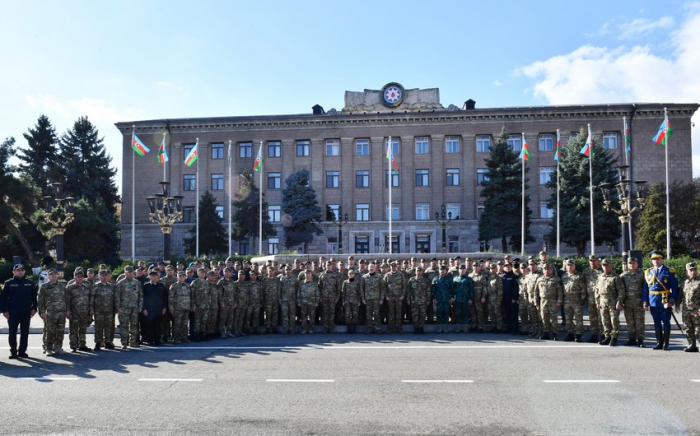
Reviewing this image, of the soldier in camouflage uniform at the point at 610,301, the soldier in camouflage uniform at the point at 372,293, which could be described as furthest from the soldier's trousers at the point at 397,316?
the soldier in camouflage uniform at the point at 610,301

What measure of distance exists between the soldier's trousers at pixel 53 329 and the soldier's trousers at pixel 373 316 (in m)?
7.34

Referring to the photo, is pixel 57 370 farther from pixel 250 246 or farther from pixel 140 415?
pixel 250 246

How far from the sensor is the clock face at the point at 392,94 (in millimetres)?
54156

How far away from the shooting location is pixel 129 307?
1301 centimetres

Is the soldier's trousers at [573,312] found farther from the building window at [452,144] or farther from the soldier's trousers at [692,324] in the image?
the building window at [452,144]

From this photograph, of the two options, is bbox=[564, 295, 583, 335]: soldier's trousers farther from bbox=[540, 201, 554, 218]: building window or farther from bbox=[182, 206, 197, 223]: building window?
bbox=[182, 206, 197, 223]: building window

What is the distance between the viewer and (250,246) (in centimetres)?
5369

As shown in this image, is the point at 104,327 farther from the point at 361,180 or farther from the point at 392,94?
the point at 392,94

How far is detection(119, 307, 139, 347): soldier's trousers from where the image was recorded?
42.5ft

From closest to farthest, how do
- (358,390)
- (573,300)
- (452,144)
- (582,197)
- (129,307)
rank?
(358,390) < (129,307) < (573,300) < (582,197) < (452,144)

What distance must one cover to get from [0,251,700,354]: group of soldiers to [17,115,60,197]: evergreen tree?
5311 cm

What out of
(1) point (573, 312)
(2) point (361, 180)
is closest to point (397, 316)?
(1) point (573, 312)

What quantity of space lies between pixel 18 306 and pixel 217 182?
146ft

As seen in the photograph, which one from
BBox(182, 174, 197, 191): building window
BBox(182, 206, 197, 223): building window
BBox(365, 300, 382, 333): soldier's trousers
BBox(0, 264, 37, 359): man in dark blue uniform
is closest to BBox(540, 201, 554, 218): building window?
BBox(182, 206, 197, 223): building window
